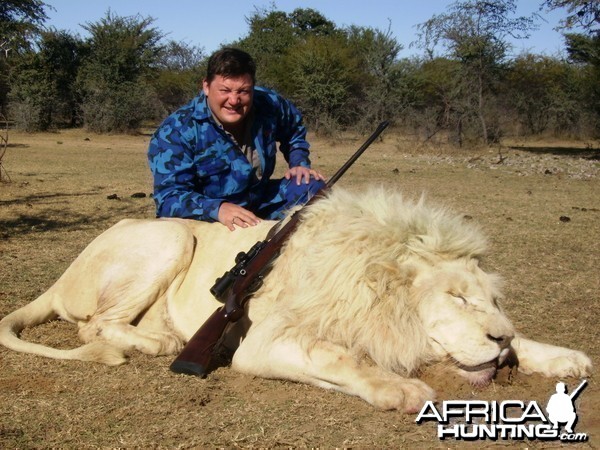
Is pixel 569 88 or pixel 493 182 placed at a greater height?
pixel 569 88

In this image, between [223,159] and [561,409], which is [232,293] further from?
[561,409]

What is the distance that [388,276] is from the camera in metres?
3.26

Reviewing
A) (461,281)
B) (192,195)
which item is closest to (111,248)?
(192,195)

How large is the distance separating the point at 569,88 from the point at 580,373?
3443cm

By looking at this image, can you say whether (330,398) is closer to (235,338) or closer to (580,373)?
(235,338)

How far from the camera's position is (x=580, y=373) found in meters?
3.35

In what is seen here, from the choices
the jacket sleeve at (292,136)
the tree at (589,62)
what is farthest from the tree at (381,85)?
the jacket sleeve at (292,136)

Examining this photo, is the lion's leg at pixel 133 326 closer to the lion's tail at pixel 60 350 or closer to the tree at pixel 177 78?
the lion's tail at pixel 60 350

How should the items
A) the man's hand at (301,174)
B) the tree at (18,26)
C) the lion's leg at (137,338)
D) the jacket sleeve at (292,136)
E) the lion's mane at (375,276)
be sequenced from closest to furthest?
the lion's mane at (375,276), the lion's leg at (137,338), the man's hand at (301,174), the jacket sleeve at (292,136), the tree at (18,26)

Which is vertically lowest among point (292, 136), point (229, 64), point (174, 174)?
point (174, 174)

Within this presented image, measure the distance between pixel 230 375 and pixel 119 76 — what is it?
32.2 meters

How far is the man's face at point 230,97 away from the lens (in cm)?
427

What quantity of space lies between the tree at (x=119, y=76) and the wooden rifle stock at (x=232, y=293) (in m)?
28.1

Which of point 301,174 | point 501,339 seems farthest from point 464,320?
point 301,174
